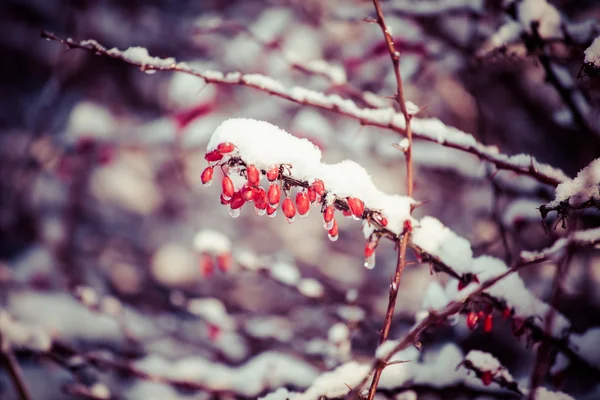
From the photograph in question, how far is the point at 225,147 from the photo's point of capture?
111 cm

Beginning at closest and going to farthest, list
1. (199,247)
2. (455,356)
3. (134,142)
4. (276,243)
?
(455,356), (199,247), (134,142), (276,243)

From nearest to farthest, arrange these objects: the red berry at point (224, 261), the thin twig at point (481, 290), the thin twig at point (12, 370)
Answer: the thin twig at point (481, 290), the thin twig at point (12, 370), the red berry at point (224, 261)

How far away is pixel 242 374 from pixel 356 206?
1967 millimetres

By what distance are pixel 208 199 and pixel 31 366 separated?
3421mm

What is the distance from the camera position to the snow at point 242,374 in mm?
2332

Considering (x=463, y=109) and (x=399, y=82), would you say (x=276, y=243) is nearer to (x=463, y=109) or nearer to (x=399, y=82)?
(x=463, y=109)

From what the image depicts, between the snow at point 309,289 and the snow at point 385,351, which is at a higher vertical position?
the snow at point 309,289

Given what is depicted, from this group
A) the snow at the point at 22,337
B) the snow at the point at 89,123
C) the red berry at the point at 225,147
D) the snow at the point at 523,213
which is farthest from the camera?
the snow at the point at 89,123

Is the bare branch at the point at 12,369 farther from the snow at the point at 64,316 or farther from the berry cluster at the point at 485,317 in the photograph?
the snow at the point at 64,316

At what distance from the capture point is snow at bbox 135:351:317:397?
233 centimetres

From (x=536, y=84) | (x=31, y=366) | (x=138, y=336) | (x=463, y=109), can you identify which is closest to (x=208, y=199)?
(x=138, y=336)

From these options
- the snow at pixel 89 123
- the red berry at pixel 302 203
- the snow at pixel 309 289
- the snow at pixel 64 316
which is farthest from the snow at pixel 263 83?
the snow at pixel 64 316

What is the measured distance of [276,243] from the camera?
6.02 metres

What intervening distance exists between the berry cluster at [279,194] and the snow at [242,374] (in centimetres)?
146
